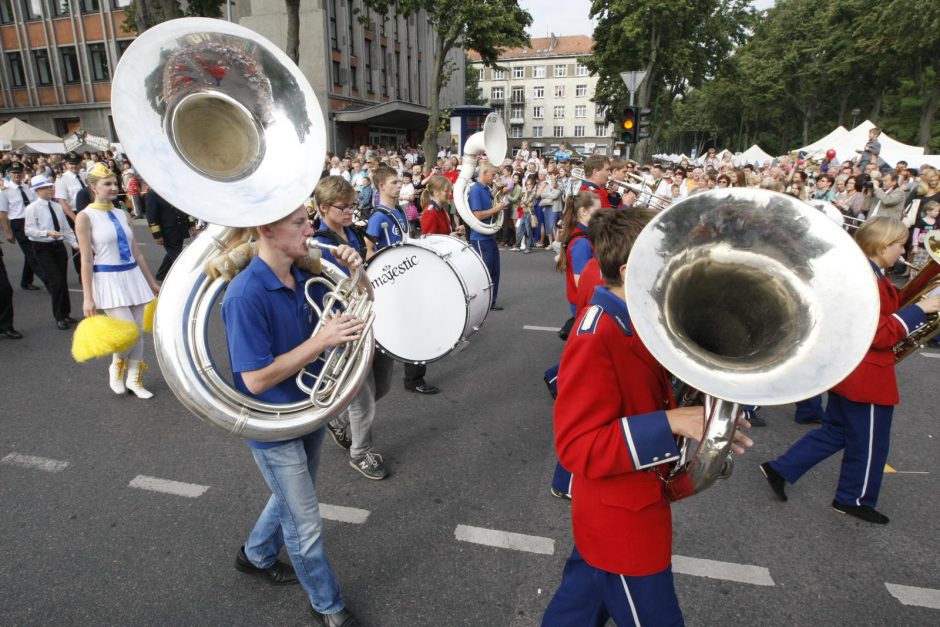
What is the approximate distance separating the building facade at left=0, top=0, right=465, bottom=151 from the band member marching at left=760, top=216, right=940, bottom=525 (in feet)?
101

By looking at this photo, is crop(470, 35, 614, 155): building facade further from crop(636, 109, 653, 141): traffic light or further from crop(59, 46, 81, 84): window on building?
crop(636, 109, 653, 141): traffic light

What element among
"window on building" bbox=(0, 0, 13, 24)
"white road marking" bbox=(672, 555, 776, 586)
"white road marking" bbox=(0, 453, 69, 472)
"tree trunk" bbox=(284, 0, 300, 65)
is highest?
"window on building" bbox=(0, 0, 13, 24)

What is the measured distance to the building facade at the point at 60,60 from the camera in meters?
30.2

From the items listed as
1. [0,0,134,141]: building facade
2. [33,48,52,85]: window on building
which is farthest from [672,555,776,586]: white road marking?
[33,48,52,85]: window on building

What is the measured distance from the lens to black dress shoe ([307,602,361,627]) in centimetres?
226

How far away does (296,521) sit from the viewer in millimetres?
2166

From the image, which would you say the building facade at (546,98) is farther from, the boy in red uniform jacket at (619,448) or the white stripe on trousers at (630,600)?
the white stripe on trousers at (630,600)

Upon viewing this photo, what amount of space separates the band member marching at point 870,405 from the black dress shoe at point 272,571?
2.84 m

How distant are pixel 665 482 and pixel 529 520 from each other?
5.25 ft

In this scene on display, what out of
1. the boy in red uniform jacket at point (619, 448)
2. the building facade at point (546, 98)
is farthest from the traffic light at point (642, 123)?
the building facade at point (546, 98)

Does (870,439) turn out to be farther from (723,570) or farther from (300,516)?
(300,516)

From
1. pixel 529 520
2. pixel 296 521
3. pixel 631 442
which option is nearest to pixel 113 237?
pixel 296 521

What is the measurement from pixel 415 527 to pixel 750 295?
226 cm

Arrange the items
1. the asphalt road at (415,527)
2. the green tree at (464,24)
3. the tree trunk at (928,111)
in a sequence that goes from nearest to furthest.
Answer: the asphalt road at (415,527), the green tree at (464,24), the tree trunk at (928,111)
